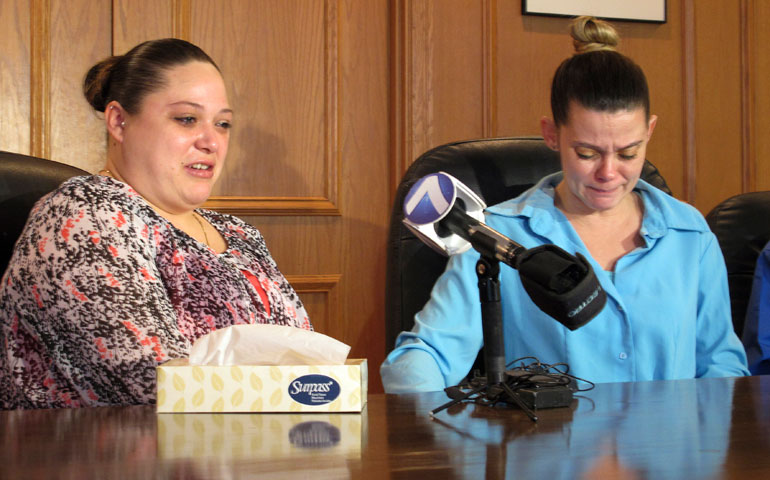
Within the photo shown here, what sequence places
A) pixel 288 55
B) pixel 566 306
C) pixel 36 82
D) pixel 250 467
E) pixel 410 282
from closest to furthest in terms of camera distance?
pixel 250 467, pixel 566 306, pixel 410 282, pixel 36 82, pixel 288 55

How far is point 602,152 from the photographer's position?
1549 mm

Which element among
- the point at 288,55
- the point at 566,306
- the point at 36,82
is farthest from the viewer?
the point at 288,55

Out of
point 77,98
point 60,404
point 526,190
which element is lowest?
point 60,404

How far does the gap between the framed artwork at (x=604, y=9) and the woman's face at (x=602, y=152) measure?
49.0 inches

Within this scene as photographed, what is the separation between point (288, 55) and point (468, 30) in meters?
0.61

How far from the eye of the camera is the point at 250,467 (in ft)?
2.07

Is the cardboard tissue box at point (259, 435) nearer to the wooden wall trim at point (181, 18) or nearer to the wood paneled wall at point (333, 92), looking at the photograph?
the wood paneled wall at point (333, 92)

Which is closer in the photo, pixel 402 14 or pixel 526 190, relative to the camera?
pixel 526 190

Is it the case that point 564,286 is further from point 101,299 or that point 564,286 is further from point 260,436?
point 101,299

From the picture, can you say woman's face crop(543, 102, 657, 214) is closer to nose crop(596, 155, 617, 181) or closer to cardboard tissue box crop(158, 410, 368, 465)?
nose crop(596, 155, 617, 181)

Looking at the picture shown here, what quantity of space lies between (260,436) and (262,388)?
0.11m

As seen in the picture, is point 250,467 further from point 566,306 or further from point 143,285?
point 143,285

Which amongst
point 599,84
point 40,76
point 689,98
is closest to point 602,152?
point 599,84

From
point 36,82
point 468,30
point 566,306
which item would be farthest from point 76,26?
point 566,306
